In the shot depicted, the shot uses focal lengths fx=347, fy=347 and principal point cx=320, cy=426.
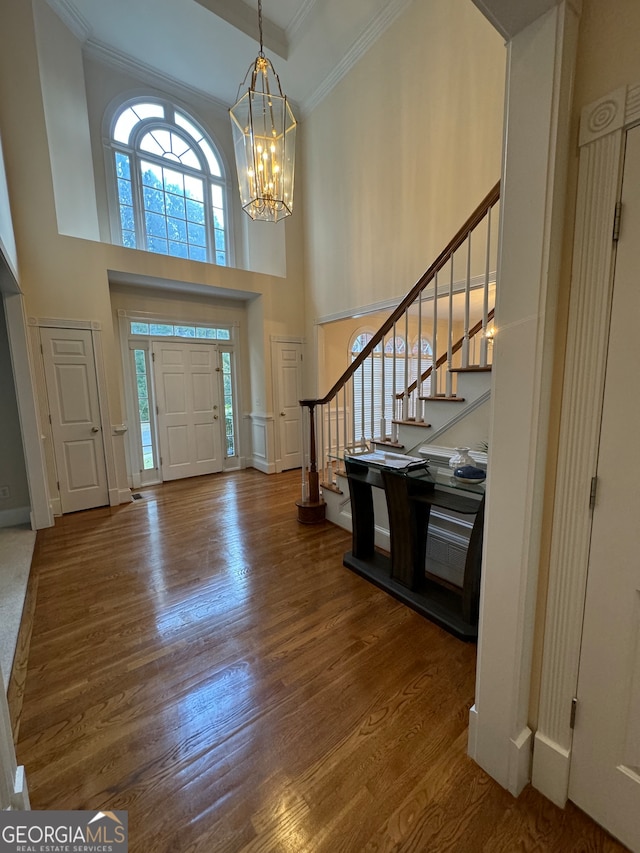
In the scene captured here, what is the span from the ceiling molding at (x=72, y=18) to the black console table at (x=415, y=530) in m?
5.76

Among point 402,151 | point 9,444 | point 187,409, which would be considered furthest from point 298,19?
point 9,444

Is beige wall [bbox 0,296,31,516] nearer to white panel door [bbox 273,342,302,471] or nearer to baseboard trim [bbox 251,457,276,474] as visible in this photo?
baseboard trim [bbox 251,457,276,474]

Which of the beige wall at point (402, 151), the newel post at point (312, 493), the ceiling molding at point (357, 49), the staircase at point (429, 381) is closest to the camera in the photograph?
the staircase at point (429, 381)

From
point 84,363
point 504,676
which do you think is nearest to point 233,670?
point 504,676

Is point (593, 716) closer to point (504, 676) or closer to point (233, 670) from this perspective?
point (504, 676)

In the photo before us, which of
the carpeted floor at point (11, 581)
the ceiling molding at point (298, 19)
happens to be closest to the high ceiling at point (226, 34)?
the ceiling molding at point (298, 19)

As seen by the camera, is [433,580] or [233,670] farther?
[433,580]

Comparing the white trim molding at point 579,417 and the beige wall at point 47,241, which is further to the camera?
the beige wall at point 47,241

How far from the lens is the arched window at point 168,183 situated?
4645mm

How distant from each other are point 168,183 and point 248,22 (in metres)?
2.05

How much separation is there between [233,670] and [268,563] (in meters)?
1.02

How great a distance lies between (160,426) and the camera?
16.5 feet

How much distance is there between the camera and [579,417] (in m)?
1.01

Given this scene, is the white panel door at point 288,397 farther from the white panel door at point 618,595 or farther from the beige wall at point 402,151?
the white panel door at point 618,595
